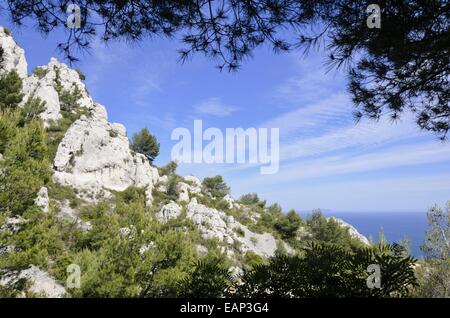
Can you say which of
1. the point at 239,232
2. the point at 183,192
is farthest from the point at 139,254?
the point at 183,192

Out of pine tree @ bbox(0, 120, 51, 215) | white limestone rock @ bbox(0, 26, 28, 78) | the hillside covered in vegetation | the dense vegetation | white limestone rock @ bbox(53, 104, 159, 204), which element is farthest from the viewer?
white limestone rock @ bbox(0, 26, 28, 78)

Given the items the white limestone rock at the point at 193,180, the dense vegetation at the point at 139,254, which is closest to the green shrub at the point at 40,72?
the dense vegetation at the point at 139,254

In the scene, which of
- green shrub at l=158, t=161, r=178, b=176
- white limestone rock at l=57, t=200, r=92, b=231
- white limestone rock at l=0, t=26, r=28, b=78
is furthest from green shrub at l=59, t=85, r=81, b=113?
white limestone rock at l=57, t=200, r=92, b=231

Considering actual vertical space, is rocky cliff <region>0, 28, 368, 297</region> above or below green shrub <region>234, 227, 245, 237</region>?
above

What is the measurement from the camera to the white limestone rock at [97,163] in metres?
26.8

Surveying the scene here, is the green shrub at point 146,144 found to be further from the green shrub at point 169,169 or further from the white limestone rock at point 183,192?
the white limestone rock at point 183,192

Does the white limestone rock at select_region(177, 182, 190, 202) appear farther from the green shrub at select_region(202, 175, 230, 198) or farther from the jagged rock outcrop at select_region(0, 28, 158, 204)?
the green shrub at select_region(202, 175, 230, 198)

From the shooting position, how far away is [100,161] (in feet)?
96.2

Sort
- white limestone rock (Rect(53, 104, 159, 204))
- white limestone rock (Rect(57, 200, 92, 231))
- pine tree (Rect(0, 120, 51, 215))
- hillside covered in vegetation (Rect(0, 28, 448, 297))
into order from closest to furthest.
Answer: hillside covered in vegetation (Rect(0, 28, 448, 297)) < pine tree (Rect(0, 120, 51, 215)) < white limestone rock (Rect(57, 200, 92, 231)) < white limestone rock (Rect(53, 104, 159, 204))

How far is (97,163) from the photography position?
2911cm

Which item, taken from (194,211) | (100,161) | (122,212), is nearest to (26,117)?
(100,161)

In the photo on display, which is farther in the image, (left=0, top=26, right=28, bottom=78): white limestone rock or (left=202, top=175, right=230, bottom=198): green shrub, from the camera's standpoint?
(left=202, top=175, right=230, bottom=198): green shrub

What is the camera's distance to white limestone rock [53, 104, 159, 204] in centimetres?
2680
